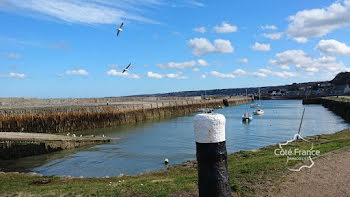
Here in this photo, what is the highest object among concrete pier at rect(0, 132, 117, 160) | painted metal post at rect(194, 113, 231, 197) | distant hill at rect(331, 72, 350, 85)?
distant hill at rect(331, 72, 350, 85)

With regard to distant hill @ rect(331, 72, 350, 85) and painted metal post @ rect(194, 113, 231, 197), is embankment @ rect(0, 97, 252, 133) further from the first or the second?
distant hill @ rect(331, 72, 350, 85)

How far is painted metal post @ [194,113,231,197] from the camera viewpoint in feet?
11.2

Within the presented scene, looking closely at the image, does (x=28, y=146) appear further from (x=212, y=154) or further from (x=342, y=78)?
(x=342, y=78)

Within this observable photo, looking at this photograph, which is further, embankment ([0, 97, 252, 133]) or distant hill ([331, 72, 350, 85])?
distant hill ([331, 72, 350, 85])

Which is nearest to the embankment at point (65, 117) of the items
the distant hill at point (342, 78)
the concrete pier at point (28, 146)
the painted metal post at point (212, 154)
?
the concrete pier at point (28, 146)

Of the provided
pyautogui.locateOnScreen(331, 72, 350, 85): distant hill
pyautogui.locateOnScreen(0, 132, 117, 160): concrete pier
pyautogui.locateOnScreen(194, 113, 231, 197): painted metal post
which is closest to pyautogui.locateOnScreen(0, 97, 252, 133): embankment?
pyautogui.locateOnScreen(0, 132, 117, 160): concrete pier

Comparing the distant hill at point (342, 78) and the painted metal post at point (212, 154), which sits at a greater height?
the distant hill at point (342, 78)

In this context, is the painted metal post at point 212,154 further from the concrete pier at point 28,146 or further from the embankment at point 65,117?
the embankment at point 65,117

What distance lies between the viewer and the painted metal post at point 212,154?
3.41m

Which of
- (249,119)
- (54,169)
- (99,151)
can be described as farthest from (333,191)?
(249,119)

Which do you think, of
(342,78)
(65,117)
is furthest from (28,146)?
(342,78)

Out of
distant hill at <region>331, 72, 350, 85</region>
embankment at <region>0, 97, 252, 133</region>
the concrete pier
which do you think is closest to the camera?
the concrete pier

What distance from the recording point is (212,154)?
11.2 feet

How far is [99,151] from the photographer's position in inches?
988
